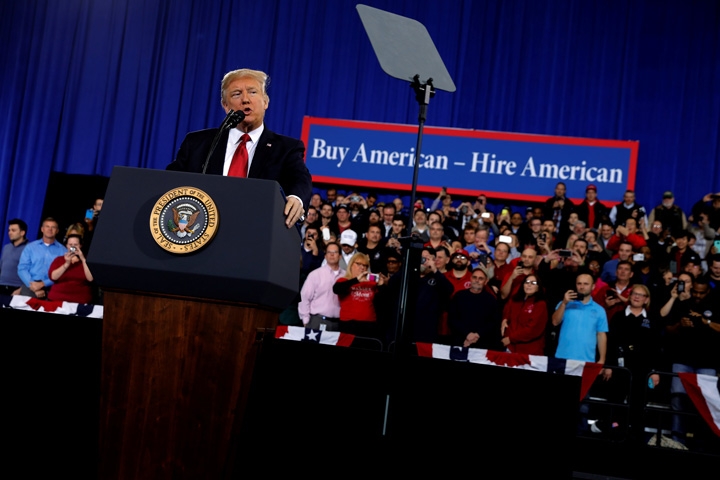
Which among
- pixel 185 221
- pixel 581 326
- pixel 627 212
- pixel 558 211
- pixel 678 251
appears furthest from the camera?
pixel 627 212

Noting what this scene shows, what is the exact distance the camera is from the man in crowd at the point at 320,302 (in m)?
7.04

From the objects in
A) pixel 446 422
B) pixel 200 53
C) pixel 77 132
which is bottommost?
pixel 446 422

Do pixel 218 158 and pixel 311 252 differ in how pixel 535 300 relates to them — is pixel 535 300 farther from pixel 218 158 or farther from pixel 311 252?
pixel 218 158

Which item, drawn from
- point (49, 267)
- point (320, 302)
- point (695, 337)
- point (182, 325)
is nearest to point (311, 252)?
point (320, 302)

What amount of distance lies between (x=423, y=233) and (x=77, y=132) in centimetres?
942

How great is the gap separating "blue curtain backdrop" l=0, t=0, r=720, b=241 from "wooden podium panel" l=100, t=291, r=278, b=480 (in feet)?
42.0

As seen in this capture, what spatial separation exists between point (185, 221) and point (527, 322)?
478 cm

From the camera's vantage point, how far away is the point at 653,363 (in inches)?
251

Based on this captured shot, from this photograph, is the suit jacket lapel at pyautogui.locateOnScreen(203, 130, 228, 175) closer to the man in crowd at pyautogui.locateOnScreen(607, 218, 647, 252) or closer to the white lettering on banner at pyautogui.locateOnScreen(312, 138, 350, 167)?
the man in crowd at pyautogui.locateOnScreen(607, 218, 647, 252)

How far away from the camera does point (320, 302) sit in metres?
7.08

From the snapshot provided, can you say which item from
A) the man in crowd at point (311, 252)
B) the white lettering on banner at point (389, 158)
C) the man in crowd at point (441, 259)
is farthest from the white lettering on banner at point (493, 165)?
the man in crowd at point (441, 259)

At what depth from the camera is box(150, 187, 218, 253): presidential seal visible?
2162mm

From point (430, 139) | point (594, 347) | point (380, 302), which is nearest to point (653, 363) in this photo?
point (594, 347)

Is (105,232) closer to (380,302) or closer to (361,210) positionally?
(380,302)
